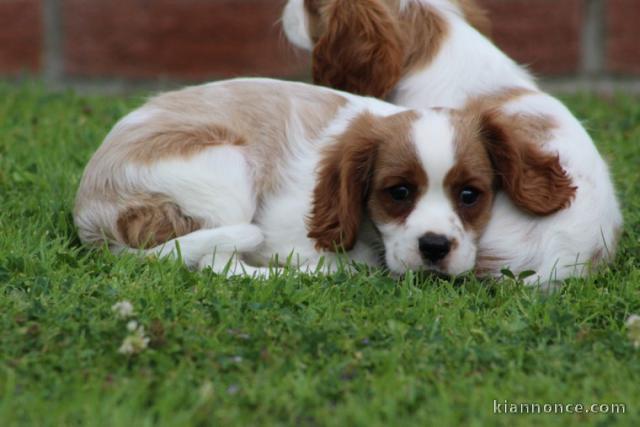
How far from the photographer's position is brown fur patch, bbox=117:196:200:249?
15.3ft

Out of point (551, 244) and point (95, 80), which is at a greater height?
point (551, 244)

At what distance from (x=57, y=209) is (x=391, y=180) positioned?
5.65ft

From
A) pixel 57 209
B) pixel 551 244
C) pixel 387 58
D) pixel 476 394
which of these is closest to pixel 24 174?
pixel 57 209

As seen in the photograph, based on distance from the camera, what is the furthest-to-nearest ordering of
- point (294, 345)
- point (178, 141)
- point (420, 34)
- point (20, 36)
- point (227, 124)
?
point (20, 36) < point (420, 34) < point (227, 124) < point (178, 141) < point (294, 345)

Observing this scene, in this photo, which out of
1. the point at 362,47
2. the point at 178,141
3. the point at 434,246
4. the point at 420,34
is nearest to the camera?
the point at 434,246

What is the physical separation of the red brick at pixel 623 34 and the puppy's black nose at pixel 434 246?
4.74m

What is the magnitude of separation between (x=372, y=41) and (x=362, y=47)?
6cm

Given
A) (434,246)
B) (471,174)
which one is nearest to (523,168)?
(471,174)

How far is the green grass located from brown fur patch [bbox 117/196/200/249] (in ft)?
0.59

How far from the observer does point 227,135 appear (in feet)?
16.0

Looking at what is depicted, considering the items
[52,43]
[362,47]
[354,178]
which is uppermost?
[362,47]

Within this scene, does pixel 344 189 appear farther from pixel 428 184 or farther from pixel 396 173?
pixel 428 184

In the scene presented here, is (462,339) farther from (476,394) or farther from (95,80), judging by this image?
(95,80)

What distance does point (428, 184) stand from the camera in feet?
14.2
